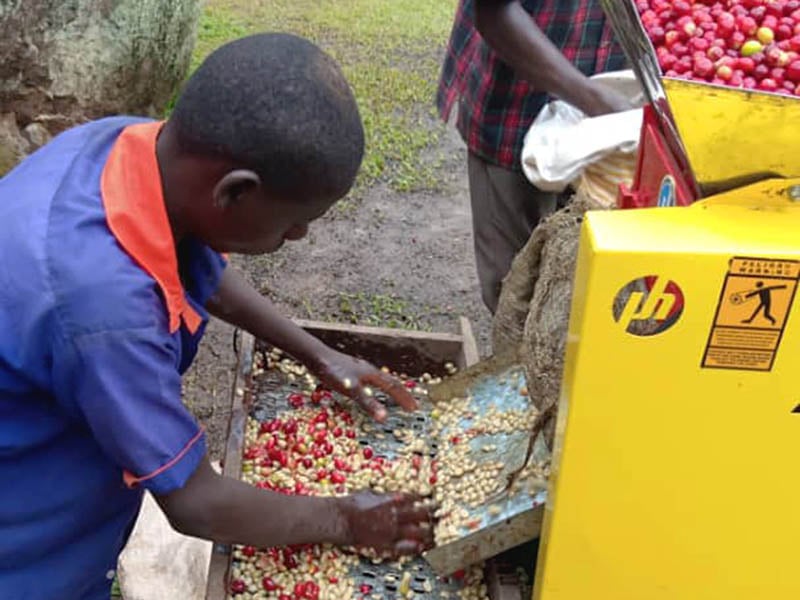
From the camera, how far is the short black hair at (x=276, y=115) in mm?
1577

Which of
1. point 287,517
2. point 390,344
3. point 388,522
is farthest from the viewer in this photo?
point 390,344

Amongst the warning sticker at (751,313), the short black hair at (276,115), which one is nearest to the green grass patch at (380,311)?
the short black hair at (276,115)

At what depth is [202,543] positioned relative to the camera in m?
3.27

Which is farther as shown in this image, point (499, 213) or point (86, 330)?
point (499, 213)

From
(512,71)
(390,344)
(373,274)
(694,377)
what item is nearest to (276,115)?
(694,377)

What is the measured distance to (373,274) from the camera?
5398 millimetres

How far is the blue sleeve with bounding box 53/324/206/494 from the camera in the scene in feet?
5.16

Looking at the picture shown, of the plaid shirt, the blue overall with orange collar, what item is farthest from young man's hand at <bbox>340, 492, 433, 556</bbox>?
the plaid shirt

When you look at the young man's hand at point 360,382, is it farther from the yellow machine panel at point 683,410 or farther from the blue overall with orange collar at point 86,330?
the yellow machine panel at point 683,410

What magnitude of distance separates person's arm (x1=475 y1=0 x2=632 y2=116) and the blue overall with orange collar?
1392mm

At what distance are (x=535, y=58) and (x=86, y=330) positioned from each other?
5.90ft

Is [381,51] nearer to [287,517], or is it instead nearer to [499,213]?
[499,213]

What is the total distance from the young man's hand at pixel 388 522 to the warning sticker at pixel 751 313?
0.98 meters

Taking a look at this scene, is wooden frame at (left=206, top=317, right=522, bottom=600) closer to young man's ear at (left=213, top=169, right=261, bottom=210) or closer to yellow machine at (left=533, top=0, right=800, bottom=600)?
young man's ear at (left=213, top=169, right=261, bottom=210)
